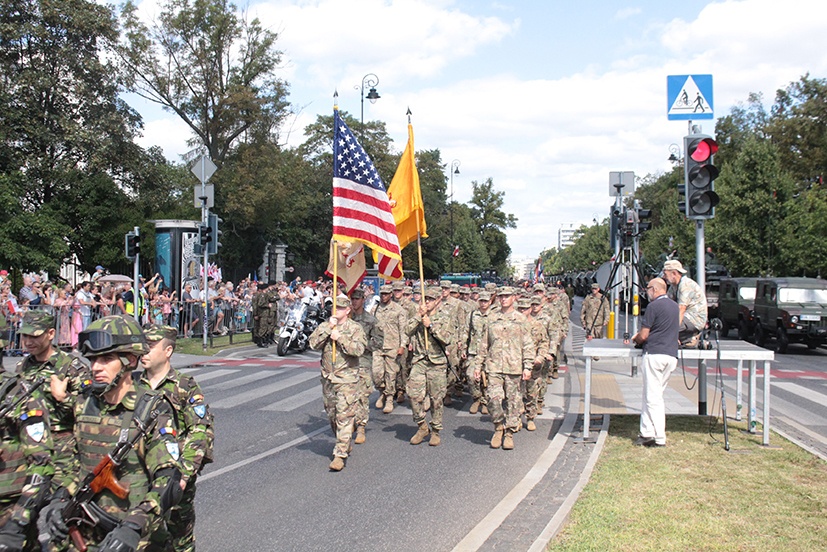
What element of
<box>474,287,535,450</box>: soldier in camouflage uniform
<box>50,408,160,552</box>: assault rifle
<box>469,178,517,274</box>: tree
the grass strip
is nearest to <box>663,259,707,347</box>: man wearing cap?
the grass strip

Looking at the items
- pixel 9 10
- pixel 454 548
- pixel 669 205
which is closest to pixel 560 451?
pixel 454 548

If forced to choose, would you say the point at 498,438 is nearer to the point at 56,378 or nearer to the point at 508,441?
the point at 508,441

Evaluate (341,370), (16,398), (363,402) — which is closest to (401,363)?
(363,402)

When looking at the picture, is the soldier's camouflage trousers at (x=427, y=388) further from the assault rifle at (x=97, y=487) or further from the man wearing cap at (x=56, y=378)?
the assault rifle at (x=97, y=487)

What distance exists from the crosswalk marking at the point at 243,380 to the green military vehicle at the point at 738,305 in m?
15.7

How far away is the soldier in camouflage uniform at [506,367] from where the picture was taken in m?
9.23

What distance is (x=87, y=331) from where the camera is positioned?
12.1ft

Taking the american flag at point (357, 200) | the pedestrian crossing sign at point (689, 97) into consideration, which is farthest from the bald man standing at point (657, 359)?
the american flag at point (357, 200)

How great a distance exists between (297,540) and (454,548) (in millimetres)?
Result: 1266

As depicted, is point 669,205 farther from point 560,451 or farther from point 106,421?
point 106,421

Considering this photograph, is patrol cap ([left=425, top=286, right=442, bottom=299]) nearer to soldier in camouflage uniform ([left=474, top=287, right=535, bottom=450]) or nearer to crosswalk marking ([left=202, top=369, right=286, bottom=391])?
soldier in camouflage uniform ([left=474, top=287, right=535, bottom=450])

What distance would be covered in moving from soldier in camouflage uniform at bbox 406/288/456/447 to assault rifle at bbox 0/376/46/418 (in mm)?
5799

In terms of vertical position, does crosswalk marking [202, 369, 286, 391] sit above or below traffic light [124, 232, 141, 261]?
below

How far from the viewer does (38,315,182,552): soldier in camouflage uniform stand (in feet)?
11.5
